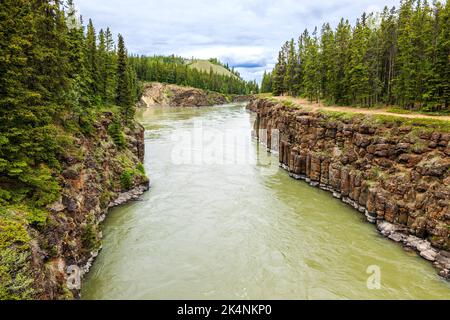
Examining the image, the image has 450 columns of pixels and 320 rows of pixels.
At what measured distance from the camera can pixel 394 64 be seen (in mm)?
42531

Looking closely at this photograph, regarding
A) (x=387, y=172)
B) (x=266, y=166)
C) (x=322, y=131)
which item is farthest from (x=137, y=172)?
(x=387, y=172)

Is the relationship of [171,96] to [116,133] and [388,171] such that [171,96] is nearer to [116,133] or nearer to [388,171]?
[116,133]

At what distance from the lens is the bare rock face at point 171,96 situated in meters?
145

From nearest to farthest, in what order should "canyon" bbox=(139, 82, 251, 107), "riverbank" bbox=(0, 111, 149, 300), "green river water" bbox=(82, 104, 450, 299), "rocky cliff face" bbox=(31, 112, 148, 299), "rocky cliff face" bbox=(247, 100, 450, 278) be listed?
1. "riverbank" bbox=(0, 111, 149, 300)
2. "rocky cliff face" bbox=(31, 112, 148, 299)
3. "green river water" bbox=(82, 104, 450, 299)
4. "rocky cliff face" bbox=(247, 100, 450, 278)
5. "canyon" bbox=(139, 82, 251, 107)

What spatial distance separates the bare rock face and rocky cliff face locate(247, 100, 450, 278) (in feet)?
382

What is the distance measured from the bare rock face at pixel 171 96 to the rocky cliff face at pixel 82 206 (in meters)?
114

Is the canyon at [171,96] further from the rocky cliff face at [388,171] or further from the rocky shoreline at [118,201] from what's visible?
the rocky cliff face at [388,171]

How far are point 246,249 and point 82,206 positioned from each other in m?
12.1

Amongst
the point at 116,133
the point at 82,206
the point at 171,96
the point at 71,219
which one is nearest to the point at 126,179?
the point at 116,133

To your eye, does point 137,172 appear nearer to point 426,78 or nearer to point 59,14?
point 59,14

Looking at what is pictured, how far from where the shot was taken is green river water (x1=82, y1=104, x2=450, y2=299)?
699 inches

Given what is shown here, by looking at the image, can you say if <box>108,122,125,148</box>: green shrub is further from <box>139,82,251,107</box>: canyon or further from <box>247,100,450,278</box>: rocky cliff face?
<box>139,82,251,107</box>: canyon

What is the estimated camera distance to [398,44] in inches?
1634

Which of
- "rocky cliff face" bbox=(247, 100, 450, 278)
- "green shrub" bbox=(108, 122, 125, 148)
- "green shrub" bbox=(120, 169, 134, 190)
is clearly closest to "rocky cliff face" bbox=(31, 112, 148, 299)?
"green shrub" bbox=(120, 169, 134, 190)
